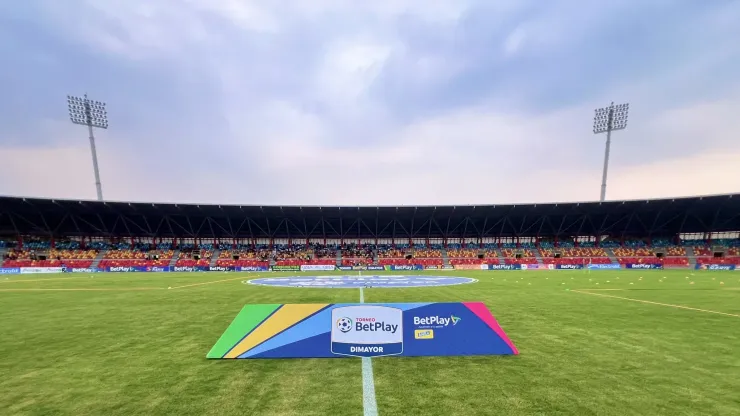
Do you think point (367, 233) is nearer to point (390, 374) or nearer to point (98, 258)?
point (98, 258)

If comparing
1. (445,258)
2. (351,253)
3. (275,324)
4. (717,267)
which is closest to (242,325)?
(275,324)

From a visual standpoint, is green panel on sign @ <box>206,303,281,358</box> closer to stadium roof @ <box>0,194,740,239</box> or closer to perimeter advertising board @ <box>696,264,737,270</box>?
stadium roof @ <box>0,194,740,239</box>

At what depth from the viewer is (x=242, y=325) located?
7.71 meters

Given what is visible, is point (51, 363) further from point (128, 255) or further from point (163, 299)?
point (128, 255)

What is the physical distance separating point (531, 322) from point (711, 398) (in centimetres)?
586

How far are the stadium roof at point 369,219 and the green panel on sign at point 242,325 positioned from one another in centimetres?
4669

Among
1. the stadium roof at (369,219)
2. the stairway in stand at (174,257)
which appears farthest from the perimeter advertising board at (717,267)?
the stairway in stand at (174,257)

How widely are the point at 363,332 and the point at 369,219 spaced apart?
53.3 meters

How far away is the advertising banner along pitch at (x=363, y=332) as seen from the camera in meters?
7.25

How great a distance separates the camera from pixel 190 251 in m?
57.2

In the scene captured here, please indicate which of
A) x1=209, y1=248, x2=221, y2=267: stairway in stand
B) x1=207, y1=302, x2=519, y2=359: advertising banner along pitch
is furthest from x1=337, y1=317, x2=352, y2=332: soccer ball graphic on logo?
x1=209, y1=248, x2=221, y2=267: stairway in stand

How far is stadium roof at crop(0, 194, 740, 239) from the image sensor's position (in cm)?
4978

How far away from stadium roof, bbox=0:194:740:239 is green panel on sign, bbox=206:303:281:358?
4669 centimetres

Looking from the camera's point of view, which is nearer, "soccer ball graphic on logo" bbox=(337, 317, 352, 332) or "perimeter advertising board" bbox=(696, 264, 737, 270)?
"soccer ball graphic on logo" bbox=(337, 317, 352, 332)
